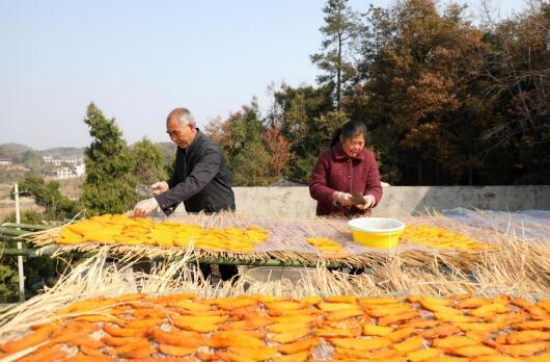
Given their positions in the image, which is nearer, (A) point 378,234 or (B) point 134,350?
(B) point 134,350

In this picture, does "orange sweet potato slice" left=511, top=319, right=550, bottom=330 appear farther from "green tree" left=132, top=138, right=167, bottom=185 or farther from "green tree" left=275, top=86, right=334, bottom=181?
"green tree" left=275, top=86, right=334, bottom=181

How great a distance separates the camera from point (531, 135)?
1420 centimetres

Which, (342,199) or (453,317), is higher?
(342,199)

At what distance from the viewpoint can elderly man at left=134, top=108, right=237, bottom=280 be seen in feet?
9.01

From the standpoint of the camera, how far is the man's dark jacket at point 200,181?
2809 mm

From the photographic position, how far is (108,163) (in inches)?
606

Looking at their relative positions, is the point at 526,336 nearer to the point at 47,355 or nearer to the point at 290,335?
the point at 290,335

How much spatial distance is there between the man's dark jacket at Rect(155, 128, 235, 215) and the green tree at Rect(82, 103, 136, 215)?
12391 millimetres

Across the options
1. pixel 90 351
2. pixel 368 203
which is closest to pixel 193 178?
pixel 368 203

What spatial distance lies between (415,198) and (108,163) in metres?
11.6

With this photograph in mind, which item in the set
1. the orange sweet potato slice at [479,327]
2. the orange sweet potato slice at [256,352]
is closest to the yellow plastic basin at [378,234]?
the orange sweet potato slice at [479,327]

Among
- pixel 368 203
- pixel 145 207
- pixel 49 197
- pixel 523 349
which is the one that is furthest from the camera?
pixel 49 197

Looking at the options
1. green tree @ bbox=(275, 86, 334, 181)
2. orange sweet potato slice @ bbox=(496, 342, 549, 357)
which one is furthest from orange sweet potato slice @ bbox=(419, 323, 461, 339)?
green tree @ bbox=(275, 86, 334, 181)

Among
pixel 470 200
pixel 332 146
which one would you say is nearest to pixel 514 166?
pixel 470 200
